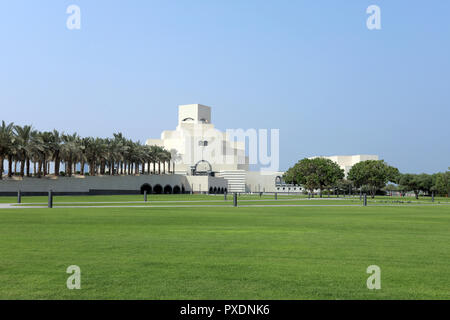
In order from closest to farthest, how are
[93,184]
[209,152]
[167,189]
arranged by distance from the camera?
[93,184] < [167,189] < [209,152]

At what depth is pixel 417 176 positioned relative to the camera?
5625 inches

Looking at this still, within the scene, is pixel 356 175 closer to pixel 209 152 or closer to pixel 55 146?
pixel 55 146

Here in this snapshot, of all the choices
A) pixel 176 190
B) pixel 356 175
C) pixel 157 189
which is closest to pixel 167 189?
pixel 176 190

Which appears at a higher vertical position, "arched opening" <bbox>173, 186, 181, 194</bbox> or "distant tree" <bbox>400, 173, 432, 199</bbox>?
"distant tree" <bbox>400, 173, 432, 199</bbox>

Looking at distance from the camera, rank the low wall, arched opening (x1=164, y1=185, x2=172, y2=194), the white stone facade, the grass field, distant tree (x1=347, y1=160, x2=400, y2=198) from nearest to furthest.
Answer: the grass field
the low wall
distant tree (x1=347, y1=160, x2=400, y2=198)
arched opening (x1=164, y1=185, x2=172, y2=194)
the white stone facade

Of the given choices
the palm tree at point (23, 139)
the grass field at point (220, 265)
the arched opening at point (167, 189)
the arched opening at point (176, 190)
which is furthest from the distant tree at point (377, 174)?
the grass field at point (220, 265)

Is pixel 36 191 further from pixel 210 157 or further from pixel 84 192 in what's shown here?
pixel 210 157

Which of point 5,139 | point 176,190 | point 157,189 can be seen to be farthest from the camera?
point 176,190

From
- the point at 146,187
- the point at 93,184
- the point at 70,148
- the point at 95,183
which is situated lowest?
the point at 146,187

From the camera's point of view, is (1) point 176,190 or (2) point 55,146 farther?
(1) point 176,190

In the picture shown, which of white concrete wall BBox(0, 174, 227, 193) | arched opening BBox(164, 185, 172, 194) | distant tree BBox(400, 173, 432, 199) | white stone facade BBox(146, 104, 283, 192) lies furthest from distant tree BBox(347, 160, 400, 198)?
white stone facade BBox(146, 104, 283, 192)

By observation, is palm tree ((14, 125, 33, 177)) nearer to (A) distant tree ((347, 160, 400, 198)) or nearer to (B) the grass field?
(B) the grass field
